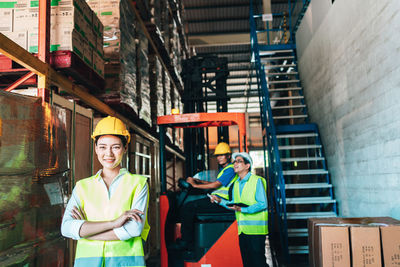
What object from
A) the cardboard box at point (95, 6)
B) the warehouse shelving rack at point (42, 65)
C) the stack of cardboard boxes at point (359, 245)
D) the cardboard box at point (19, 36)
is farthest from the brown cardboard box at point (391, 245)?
the cardboard box at point (95, 6)

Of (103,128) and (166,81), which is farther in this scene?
(166,81)

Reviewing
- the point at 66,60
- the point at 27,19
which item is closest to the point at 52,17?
the point at 27,19

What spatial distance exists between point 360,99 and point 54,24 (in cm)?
426

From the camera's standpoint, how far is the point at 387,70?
14.4ft

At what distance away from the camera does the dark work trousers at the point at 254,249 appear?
3.96 m

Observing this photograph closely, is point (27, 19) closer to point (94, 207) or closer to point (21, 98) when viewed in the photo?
point (21, 98)

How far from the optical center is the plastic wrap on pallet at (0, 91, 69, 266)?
8.34 feet

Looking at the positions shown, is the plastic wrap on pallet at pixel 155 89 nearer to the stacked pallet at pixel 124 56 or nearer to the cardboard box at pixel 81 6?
the stacked pallet at pixel 124 56

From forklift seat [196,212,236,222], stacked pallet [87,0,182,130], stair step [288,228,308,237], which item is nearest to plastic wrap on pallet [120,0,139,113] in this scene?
stacked pallet [87,0,182,130]

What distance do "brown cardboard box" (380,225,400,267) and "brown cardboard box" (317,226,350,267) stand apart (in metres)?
0.30

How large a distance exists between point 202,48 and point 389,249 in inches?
653

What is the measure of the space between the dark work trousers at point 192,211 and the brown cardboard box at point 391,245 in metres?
1.89

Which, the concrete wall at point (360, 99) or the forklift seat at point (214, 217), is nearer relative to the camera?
the concrete wall at point (360, 99)

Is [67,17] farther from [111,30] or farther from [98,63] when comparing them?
[111,30]
